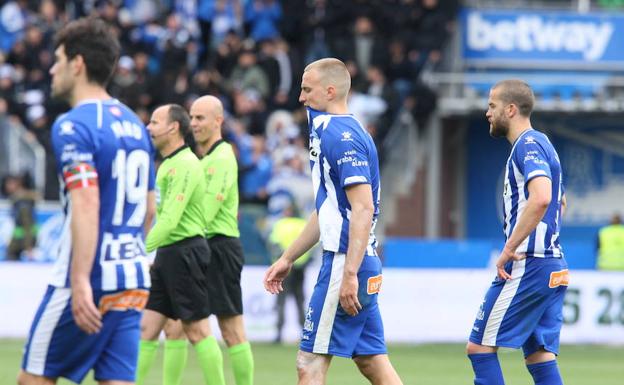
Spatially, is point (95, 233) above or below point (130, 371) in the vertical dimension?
above

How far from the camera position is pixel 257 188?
20656 millimetres

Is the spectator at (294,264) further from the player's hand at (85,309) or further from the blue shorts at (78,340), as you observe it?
the player's hand at (85,309)

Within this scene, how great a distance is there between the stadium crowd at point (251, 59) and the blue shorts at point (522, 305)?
11.8m

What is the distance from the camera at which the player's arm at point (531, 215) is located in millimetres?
7840

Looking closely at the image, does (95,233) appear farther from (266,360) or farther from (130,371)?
(266,360)

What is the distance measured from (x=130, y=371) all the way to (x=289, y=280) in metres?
11.5

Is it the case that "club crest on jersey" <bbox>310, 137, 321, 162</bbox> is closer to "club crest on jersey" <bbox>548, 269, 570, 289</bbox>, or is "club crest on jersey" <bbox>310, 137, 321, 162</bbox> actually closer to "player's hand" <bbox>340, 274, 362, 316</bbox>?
"player's hand" <bbox>340, 274, 362, 316</bbox>

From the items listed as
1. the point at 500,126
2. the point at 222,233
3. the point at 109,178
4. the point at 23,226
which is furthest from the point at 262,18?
the point at 109,178

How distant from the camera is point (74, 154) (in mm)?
5734

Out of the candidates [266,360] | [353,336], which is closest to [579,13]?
[266,360]

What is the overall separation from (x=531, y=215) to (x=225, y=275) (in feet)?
8.69

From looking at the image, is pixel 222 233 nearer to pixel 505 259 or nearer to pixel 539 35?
pixel 505 259

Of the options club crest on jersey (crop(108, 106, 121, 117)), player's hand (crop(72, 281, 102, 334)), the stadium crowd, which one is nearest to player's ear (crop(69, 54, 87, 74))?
club crest on jersey (crop(108, 106, 121, 117))

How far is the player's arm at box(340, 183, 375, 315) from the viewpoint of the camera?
Answer: 23.1 feet
